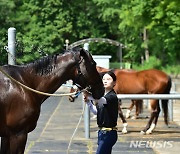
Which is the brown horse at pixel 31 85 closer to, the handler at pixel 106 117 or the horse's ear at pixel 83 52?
the horse's ear at pixel 83 52

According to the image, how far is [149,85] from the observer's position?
50.5 feet

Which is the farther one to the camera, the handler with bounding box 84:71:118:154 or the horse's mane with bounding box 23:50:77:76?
the horse's mane with bounding box 23:50:77:76

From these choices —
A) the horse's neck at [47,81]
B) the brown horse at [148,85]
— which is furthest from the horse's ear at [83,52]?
the brown horse at [148,85]

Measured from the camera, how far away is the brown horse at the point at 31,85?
714cm

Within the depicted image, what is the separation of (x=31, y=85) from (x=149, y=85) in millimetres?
8288

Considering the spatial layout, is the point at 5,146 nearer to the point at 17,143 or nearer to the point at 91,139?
the point at 17,143

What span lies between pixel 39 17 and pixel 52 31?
4303 millimetres

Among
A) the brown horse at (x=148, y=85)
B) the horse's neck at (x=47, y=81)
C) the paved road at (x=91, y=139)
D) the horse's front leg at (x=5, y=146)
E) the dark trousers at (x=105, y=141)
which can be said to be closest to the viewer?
the horse's front leg at (x=5, y=146)

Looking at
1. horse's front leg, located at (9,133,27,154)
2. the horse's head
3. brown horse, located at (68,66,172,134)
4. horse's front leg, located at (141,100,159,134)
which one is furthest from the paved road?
horse's front leg, located at (9,133,27,154)

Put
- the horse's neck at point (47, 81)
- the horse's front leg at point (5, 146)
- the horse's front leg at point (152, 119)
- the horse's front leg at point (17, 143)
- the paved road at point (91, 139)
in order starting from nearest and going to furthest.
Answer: the horse's front leg at point (17, 143) < the horse's front leg at point (5, 146) < the horse's neck at point (47, 81) < the paved road at point (91, 139) < the horse's front leg at point (152, 119)

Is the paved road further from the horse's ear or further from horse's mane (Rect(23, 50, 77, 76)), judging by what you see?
the horse's ear

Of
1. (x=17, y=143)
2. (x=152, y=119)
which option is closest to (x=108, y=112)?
(x=17, y=143)

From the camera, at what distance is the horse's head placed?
7441mm

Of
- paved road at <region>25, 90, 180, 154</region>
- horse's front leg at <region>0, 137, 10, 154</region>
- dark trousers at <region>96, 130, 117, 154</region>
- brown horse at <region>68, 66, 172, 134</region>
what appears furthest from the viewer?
brown horse at <region>68, 66, 172, 134</region>
